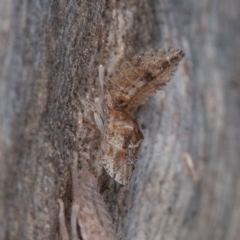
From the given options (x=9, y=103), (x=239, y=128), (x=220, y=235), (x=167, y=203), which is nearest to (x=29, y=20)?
(x=9, y=103)

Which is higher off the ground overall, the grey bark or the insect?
the grey bark

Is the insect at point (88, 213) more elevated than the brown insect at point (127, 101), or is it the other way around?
the brown insect at point (127, 101)

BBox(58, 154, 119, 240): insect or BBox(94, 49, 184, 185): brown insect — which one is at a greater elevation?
BBox(94, 49, 184, 185): brown insect

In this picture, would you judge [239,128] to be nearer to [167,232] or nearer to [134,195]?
[167,232]
